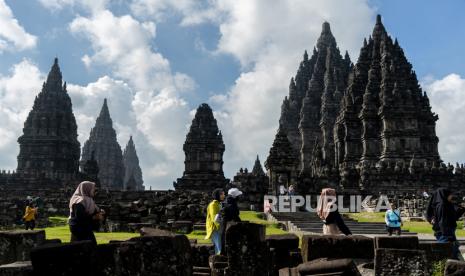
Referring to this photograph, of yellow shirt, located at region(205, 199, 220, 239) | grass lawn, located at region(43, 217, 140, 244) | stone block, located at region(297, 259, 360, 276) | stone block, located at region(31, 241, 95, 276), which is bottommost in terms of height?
grass lawn, located at region(43, 217, 140, 244)

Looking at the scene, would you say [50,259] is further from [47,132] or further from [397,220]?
[47,132]

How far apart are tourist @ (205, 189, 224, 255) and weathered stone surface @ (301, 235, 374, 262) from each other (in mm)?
1645

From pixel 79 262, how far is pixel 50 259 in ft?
0.96

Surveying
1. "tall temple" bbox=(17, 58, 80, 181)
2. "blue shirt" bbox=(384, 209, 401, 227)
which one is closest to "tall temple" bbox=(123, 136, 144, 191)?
"tall temple" bbox=(17, 58, 80, 181)

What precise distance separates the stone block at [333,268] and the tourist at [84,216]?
9.45ft

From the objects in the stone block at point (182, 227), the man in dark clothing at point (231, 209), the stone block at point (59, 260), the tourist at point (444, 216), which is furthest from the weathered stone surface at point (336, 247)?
the stone block at point (182, 227)

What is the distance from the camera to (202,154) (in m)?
51.9

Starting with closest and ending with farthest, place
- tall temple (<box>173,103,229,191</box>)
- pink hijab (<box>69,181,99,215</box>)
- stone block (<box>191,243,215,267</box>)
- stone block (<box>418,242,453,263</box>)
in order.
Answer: pink hijab (<box>69,181,99,215</box>) < stone block (<box>418,242,453,263</box>) < stone block (<box>191,243,215,267</box>) < tall temple (<box>173,103,229,191</box>)

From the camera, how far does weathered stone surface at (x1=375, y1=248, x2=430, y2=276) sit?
18.2ft

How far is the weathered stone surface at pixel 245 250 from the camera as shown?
653 centimetres

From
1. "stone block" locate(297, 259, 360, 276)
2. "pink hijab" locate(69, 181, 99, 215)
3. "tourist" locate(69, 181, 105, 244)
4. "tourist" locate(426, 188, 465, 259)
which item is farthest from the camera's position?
"tourist" locate(426, 188, 465, 259)

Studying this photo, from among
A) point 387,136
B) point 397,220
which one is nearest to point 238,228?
point 397,220

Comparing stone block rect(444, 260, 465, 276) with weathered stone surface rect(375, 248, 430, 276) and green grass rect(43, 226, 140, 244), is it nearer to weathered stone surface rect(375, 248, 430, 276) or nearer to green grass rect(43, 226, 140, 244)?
weathered stone surface rect(375, 248, 430, 276)

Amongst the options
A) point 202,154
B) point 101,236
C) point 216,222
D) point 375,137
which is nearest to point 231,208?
point 216,222
